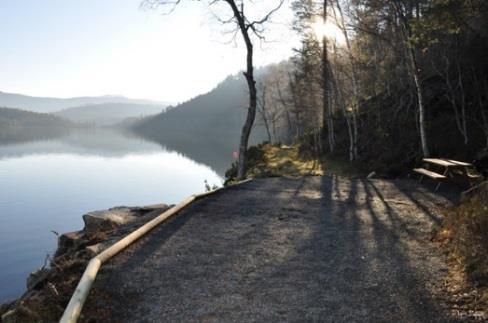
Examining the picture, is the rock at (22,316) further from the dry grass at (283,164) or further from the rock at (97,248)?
the dry grass at (283,164)

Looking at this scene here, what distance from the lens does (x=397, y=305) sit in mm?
6055

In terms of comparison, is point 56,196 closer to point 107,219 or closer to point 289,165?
point 289,165

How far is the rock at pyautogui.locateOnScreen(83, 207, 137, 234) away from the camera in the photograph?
11734 millimetres

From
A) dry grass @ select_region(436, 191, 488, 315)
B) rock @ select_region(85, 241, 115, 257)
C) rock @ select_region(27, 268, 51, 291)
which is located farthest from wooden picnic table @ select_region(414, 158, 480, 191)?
rock @ select_region(27, 268, 51, 291)

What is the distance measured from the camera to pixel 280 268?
763 cm

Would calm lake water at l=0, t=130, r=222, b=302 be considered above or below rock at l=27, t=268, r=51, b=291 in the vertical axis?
below

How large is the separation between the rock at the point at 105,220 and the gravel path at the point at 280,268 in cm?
191

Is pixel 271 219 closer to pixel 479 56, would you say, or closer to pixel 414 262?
pixel 414 262

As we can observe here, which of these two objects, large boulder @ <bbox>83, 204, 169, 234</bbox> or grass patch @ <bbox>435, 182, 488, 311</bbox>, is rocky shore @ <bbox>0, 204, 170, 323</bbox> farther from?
grass patch @ <bbox>435, 182, 488, 311</bbox>

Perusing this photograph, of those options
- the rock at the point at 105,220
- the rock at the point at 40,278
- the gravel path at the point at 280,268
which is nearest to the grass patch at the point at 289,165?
the rock at the point at 105,220

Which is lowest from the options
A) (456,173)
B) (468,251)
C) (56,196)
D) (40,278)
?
(56,196)

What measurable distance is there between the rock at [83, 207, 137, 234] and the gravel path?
6.26ft

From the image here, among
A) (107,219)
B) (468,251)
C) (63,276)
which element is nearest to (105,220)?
(107,219)

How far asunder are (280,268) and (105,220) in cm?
645
